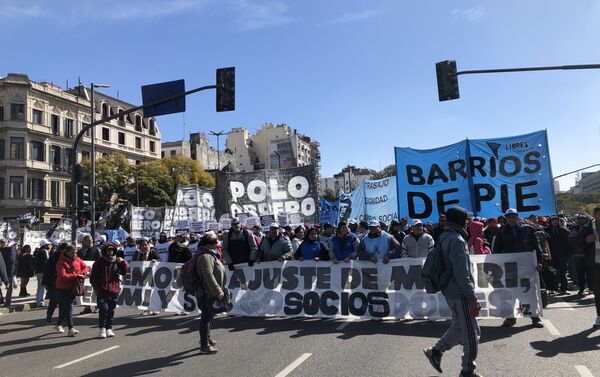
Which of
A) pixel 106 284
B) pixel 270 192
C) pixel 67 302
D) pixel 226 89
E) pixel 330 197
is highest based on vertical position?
pixel 330 197

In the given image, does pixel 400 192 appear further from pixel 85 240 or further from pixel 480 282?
pixel 85 240

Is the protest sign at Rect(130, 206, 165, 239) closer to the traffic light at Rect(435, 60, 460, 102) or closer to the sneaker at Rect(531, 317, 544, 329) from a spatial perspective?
the traffic light at Rect(435, 60, 460, 102)

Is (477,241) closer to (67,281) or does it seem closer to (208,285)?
(208,285)

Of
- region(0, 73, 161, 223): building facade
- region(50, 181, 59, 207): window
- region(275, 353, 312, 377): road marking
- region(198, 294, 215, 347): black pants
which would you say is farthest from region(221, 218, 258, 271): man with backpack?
region(50, 181, 59, 207): window

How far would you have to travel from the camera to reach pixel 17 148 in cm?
5688

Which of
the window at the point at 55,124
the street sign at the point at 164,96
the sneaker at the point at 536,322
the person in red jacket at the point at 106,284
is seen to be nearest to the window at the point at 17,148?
the window at the point at 55,124

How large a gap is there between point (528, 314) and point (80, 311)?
1090 centimetres

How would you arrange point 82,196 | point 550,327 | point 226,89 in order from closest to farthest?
1. point 550,327
2. point 226,89
3. point 82,196

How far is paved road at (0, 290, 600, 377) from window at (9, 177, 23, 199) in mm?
52650

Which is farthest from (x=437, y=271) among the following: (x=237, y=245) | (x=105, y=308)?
(x=105, y=308)

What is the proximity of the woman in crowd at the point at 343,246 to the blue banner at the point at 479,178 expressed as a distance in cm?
417

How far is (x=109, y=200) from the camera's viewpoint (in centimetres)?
5503

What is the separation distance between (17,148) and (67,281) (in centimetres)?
5483

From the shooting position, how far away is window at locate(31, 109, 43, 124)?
57.3 metres
